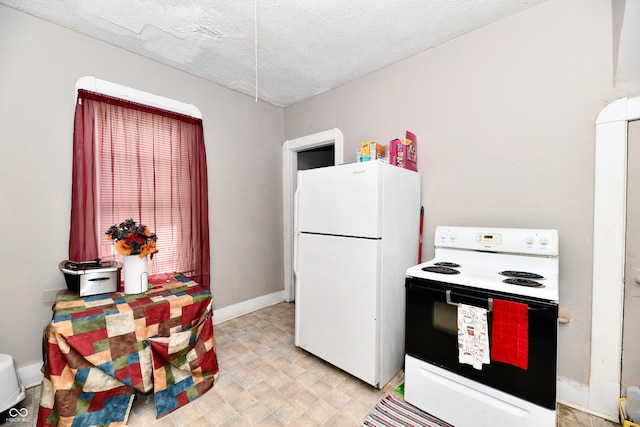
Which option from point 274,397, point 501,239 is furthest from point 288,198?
point 501,239

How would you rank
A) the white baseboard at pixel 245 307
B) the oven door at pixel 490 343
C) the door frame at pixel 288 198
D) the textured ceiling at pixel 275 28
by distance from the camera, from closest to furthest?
the oven door at pixel 490 343
the textured ceiling at pixel 275 28
the white baseboard at pixel 245 307
the door frame at pixel 288 198

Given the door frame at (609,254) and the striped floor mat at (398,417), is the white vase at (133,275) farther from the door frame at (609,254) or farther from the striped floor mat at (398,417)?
the door frame at (609,254)

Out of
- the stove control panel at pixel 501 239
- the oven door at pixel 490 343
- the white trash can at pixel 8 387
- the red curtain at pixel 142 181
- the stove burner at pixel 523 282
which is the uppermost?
the red curtain at pixel 142 181

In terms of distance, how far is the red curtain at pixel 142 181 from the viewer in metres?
2.08

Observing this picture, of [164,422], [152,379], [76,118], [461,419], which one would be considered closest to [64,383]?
[152,379]

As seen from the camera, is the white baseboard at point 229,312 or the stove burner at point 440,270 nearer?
the stove burner at point 440,270

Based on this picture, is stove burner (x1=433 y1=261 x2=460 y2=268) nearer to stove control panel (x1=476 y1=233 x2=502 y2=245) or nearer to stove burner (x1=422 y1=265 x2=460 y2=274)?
stove burner (x1=422 y1=265 x2=460 y2=274)

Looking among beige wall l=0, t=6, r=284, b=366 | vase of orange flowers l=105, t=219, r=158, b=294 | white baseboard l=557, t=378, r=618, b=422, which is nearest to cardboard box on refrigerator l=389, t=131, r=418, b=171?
white baseboard l=557, t=378, r=618, b=422

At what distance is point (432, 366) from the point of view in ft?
5.41

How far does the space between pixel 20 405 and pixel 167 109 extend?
7.96 ft

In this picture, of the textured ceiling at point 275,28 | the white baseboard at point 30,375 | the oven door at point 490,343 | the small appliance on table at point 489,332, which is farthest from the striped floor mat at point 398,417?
the textured ceiling at point 275,28

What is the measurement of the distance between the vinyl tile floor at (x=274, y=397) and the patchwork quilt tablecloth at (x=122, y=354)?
12cm

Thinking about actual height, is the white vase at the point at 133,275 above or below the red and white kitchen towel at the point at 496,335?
above

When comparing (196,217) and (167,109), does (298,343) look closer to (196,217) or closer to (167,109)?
(196,217)
